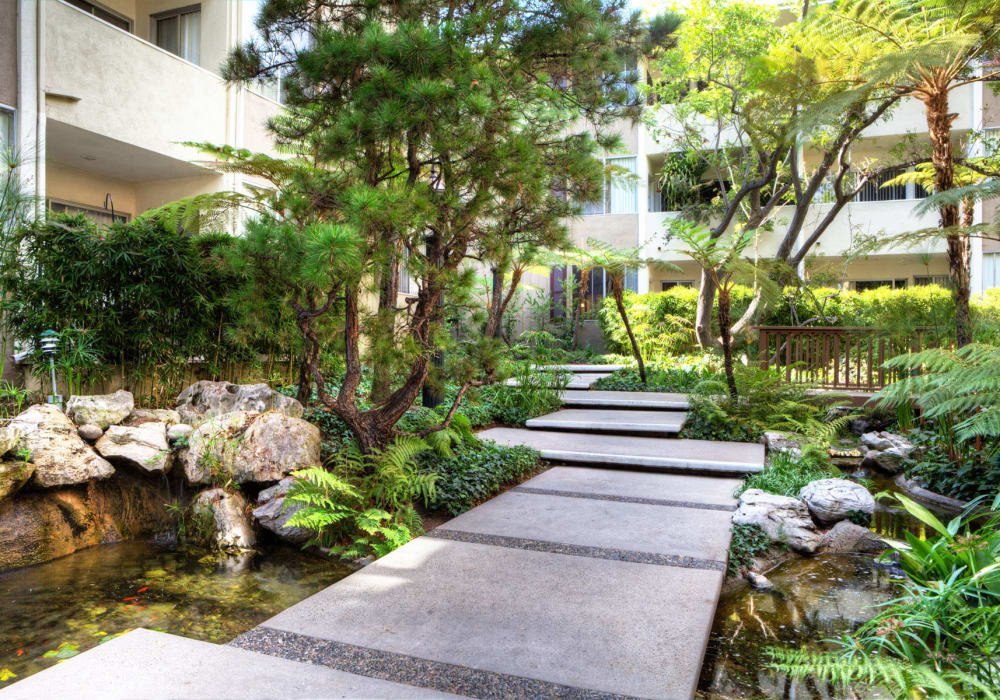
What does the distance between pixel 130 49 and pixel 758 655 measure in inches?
361

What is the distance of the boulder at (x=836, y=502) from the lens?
453cm

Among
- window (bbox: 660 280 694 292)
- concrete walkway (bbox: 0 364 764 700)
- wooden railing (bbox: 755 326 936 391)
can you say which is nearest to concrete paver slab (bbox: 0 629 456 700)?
concrete walkway (bbox: 0 364 764 700)

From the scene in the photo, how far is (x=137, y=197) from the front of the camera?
995cm

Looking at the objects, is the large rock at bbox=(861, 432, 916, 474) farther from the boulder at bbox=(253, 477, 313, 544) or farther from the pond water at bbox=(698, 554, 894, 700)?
the boulder at bbox=(253, 477, 313, 544)

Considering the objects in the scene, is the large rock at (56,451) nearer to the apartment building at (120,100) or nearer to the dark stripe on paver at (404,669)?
the dark stripe on paver at (404,669)

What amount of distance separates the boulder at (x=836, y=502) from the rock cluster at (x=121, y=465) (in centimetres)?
365

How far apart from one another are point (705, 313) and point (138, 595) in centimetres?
1011

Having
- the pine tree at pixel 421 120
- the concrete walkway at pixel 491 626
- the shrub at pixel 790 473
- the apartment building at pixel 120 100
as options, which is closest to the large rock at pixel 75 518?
the pine tree at pixel 421 120

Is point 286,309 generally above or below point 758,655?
above

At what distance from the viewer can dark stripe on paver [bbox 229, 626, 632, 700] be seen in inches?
84.0

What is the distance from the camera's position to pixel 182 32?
9.74m

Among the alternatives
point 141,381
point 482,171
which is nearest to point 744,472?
point 482,171

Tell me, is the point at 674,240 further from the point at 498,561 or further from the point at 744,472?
the point at 498,561

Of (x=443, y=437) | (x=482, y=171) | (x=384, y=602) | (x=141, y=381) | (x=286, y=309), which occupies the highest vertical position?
(x=482, y=171)
